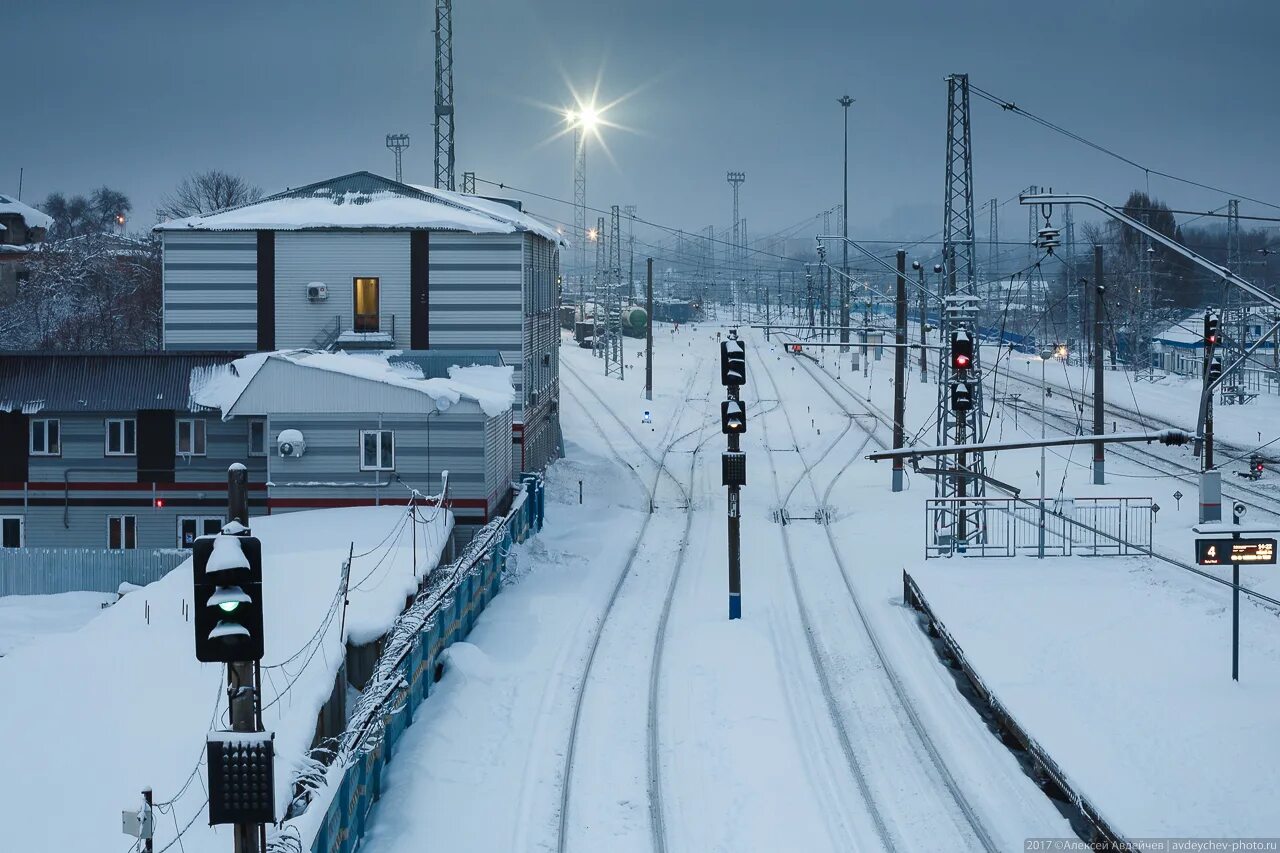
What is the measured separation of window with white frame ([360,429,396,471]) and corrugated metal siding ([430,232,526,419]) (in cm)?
759

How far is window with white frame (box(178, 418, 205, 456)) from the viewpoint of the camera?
94.5 feet

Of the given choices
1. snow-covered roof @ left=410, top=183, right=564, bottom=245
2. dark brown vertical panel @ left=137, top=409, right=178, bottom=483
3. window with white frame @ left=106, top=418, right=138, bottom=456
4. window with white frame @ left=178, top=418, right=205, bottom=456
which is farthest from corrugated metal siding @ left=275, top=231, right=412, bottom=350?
window with white frame @ left=106, top=418, right=138, bottom=456

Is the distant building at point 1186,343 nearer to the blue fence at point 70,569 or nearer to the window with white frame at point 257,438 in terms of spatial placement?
the window with white frame at point 257,438

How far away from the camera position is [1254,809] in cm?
1416

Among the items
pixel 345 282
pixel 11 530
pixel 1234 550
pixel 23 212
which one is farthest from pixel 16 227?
pixel 1234 550

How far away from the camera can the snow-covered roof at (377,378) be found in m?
26.7

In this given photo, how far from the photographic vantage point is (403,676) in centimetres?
1591

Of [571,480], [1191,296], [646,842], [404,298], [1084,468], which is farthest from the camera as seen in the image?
[1191,296]

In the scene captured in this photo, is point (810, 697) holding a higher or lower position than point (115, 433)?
lower

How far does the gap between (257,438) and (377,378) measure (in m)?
4.05

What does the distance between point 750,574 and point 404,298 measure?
12388 mm

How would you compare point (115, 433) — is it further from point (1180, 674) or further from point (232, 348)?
point (1180, 674)

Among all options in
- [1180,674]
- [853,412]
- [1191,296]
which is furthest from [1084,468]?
[1191,296]

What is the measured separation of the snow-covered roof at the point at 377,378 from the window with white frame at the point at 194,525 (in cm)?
273
